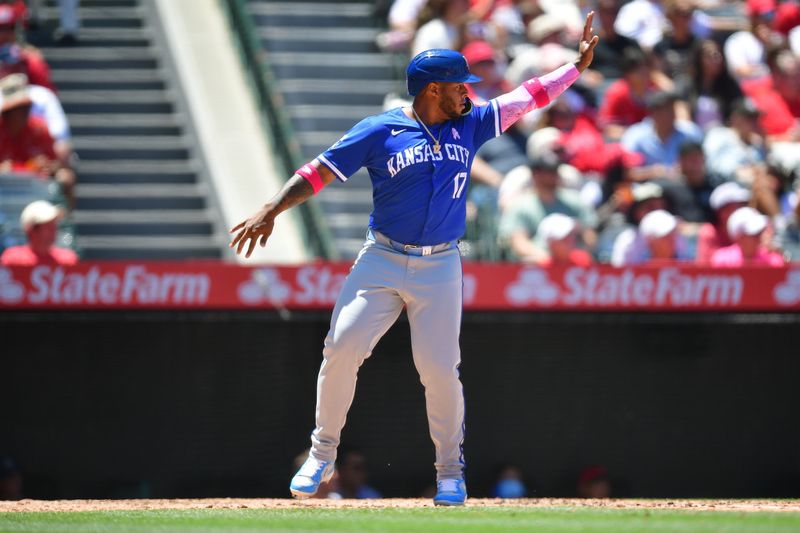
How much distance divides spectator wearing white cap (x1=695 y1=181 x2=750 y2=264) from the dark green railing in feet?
9.22

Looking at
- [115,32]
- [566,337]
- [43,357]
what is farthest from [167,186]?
[566,337]

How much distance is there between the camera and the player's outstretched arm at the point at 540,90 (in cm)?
652

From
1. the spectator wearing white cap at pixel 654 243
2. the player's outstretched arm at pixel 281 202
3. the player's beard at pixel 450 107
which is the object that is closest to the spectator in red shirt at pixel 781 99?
the spectator wearing white cap at pixel 654 243

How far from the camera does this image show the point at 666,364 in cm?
926

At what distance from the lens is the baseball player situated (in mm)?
6211

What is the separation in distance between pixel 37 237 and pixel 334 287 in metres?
1.97

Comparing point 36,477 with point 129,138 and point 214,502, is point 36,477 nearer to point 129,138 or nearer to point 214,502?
point 214,502

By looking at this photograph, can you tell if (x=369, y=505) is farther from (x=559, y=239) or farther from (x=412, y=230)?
(x=559, y=239)

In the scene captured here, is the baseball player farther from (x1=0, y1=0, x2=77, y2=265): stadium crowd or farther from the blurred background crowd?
the blurred background crowd

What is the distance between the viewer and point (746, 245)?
9.79 meters

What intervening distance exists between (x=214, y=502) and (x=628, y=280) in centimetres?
334

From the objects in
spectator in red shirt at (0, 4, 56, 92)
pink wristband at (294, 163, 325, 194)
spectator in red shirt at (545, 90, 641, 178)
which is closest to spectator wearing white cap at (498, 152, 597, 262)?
spectator in red shirt at (545, 90, 641, 178)

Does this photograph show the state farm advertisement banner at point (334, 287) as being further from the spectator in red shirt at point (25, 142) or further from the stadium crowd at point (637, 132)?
the spectator in red shirt at point (25, 142)

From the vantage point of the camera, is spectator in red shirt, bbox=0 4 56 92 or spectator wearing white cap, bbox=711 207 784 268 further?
spectator in red shirt, bbox=0 4 56 92
